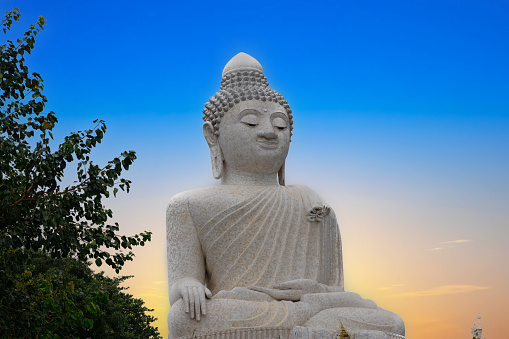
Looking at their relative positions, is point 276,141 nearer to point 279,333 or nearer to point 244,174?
point 244,174

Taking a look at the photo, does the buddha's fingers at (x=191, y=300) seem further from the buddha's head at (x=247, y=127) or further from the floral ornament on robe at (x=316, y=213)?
the buddha's head at (x=247, y=127)

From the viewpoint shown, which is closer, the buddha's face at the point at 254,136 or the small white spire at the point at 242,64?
the buddha's face at the point at 254,136

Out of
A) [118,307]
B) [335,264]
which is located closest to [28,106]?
[335,264]

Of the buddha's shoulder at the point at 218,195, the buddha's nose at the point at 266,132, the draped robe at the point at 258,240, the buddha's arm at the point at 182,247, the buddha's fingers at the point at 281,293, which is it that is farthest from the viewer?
the buddha's nose at the point at 266,132

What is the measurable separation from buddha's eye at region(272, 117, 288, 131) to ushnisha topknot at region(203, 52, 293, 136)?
0.29 meters

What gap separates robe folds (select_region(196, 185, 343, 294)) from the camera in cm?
789

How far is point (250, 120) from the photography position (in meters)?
8.54

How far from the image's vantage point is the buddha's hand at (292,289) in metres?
7.45

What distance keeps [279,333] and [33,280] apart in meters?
3.98

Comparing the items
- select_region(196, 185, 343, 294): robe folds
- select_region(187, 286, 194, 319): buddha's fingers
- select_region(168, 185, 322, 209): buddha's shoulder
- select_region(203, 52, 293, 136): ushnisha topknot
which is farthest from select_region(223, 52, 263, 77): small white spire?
select_region(187, 286, 194, 319): buddha's fingers

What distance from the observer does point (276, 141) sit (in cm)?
864

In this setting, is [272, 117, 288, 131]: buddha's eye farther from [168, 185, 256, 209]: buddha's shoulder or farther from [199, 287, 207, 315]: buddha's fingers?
[199, 287, 207, 315]: buddha's fingers

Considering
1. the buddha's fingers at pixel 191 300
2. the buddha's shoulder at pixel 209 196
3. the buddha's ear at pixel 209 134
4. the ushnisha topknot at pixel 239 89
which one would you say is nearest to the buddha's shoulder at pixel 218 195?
the buddha's shoulder at pixel 209 196

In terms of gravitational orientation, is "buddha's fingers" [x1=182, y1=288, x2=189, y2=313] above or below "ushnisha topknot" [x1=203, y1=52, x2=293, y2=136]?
below
